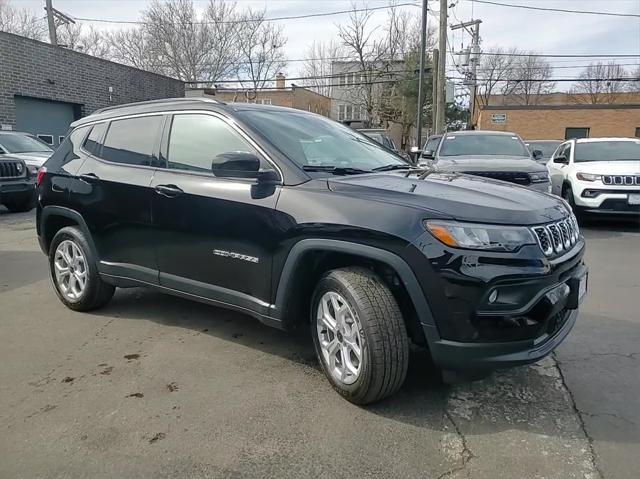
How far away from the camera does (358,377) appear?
3.01 metres

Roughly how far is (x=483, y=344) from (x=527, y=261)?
0.47 m

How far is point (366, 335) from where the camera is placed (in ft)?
9.45

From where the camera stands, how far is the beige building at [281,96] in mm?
39750

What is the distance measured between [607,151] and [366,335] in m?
9.03

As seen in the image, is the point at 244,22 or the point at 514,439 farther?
the point at 244,22

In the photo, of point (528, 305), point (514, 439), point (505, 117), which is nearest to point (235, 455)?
point (514, 439)

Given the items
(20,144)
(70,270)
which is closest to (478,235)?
(70,270)

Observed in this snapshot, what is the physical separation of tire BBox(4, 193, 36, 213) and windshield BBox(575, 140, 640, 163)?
11.1m

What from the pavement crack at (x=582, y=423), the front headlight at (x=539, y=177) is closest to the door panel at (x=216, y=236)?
the pavement crack at (x=582, y=423)

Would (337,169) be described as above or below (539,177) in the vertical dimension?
above

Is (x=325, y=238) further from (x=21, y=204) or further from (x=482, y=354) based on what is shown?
(x=21, y=204)

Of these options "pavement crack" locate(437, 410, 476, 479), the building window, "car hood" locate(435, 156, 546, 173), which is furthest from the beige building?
"pavement crack" locate(437, 410, 476, 479)

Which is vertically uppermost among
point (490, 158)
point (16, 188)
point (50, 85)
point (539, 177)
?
point (50, 85)

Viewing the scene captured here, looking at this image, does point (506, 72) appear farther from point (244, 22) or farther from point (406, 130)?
point (244, 22)
